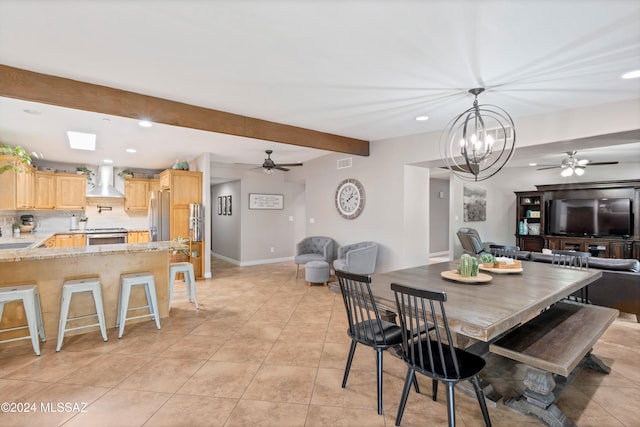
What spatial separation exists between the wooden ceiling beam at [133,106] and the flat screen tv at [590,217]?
647 centimetres

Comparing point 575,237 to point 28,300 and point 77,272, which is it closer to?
point 77,272

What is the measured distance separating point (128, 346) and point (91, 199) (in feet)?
17.2

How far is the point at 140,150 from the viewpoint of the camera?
5.41 m

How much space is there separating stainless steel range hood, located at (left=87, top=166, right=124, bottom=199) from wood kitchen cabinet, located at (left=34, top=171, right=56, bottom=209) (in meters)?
0.59

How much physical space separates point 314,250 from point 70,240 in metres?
4.70

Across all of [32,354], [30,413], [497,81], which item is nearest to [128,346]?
[32,354]

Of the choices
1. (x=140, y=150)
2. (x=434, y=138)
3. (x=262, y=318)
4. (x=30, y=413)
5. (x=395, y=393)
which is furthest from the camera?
(x=140, y=150)

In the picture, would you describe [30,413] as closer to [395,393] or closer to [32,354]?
[32,354]

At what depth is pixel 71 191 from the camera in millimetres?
6391

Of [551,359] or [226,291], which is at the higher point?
[551,359]

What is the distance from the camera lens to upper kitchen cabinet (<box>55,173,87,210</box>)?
6.28 m

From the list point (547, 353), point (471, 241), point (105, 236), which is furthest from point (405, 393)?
point (105, 236)

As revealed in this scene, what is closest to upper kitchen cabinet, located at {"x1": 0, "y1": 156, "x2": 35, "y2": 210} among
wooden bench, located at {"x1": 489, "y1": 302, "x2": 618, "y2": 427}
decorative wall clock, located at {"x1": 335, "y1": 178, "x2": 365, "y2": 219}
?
decorative wall clock, located at {"x1": 335, "y1": 178, "x2": 365, "y2": 219}

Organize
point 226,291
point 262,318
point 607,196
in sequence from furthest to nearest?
point 607,196 → point 226,291 → point 262,318
